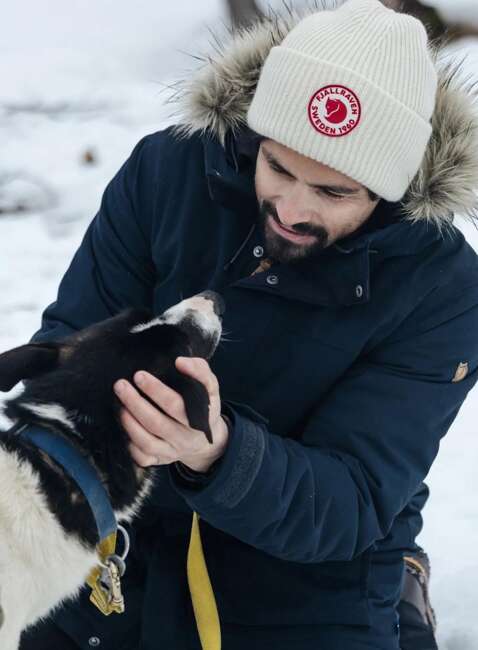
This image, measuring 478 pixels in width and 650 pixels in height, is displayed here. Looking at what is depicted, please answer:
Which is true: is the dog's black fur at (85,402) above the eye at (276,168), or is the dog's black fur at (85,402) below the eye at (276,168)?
below

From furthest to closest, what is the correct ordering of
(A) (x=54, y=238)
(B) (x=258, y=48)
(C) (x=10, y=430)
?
1. (A) (x=54, y=238)
2. (B) (x=258, y=48)
3. (C) (x=10, y=430)

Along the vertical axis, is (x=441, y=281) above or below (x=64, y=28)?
above

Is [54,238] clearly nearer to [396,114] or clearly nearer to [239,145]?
[239,145]

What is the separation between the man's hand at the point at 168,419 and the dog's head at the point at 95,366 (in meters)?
0.04

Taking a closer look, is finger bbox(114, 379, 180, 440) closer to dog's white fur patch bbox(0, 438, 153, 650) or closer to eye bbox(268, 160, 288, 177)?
dog's white fur patch bbox(0, 438, 153, 650)

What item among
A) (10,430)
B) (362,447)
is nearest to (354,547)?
(362,447)

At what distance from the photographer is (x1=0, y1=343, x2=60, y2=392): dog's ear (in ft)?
7.88

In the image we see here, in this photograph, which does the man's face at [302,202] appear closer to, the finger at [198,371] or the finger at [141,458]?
the finger at [198,371]

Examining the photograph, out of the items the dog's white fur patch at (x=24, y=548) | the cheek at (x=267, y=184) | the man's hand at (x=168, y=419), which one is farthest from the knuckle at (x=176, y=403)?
the cheek at (x=267, y=184)

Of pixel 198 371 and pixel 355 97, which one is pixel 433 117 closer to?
pixel 355 97

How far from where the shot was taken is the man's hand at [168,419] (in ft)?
7.21

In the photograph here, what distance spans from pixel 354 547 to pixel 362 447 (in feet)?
0.92

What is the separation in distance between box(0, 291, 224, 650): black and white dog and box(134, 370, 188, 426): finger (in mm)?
76

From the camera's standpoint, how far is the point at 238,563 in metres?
2.90
